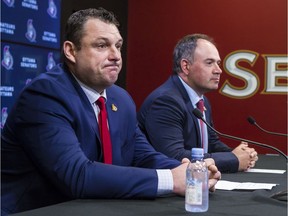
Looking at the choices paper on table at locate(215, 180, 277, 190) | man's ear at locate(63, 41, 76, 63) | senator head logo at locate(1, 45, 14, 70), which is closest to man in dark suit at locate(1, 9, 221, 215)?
man's ear at locate(63, 41, 76, 63)

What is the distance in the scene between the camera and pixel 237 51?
486cm

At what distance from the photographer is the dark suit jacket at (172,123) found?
8.04 ft

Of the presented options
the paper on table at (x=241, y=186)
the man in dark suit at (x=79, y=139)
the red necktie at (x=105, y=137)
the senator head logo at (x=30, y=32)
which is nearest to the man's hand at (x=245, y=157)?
the paper on table at (x=241, y=186)

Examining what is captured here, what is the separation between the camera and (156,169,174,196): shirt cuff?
5.12ft

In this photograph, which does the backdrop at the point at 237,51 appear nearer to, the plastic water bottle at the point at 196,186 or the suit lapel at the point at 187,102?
the suit lapel at the point at 187,102

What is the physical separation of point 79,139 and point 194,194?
1.72ft

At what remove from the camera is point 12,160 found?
1769mm

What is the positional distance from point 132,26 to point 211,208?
12.9 feet

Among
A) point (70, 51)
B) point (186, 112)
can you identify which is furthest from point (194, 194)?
point (186, 112)

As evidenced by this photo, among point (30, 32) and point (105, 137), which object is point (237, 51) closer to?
point (30, 32)

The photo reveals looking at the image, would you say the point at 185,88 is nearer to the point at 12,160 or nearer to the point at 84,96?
the point at 84,96

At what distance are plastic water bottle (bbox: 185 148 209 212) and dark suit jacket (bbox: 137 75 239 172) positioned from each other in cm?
82

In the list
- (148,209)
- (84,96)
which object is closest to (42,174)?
(84,96)

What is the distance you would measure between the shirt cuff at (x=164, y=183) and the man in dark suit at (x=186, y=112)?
744 millimetres
